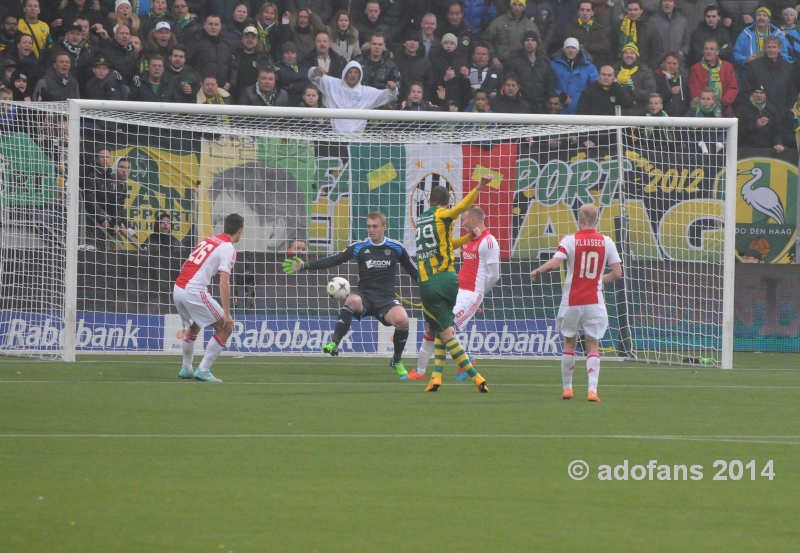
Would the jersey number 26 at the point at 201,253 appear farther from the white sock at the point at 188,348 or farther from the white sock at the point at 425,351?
the white sock at the point at 425,351

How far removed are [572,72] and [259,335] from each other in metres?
7.54

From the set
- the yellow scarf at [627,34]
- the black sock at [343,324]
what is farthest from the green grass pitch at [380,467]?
the yellow scarf at [627,34]

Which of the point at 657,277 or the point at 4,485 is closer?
the point at 4,485

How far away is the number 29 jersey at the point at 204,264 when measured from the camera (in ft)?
42.3

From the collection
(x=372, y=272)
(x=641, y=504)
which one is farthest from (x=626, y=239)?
(x=641, y=504)

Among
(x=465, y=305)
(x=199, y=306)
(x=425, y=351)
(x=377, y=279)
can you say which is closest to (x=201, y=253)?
(x=199, y=306)

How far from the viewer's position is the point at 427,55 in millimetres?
20469

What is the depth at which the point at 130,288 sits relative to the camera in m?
16.6

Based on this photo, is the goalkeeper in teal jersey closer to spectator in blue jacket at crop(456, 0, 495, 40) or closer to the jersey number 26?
the jersey number 26

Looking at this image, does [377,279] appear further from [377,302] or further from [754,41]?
[754,41]

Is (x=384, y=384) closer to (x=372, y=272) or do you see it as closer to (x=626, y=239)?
(x=372, y=272)

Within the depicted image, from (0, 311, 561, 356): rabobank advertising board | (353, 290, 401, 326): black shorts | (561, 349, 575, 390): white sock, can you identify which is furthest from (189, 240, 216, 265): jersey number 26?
(561, 349, 575, 390): white sock

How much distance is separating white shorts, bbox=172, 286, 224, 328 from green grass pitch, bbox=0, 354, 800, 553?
2.79ft

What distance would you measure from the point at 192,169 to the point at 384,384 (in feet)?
18.9
